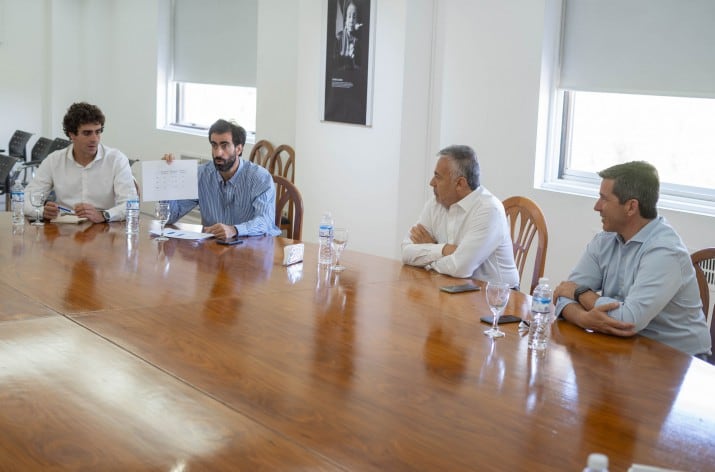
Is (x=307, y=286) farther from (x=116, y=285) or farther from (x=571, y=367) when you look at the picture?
(x=571, y=367)

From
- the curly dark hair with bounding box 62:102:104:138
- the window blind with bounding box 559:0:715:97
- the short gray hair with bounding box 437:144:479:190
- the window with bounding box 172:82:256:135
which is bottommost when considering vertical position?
the short gray hair with bounding box 437:144:479:190

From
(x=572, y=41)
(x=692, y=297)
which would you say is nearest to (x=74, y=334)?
(x=692, y=297)

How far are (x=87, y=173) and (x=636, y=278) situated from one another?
2.88 metres

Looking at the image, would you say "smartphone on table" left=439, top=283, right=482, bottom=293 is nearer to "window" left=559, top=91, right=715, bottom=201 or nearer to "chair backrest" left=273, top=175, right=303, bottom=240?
"chair backrest" left=273, top=175, right=303, bottom=240

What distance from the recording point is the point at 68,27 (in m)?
9.49

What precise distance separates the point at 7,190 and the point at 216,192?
3564 mm

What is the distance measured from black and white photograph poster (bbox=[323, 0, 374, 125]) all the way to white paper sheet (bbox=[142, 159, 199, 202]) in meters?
1.77

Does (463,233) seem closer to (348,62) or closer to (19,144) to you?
(348,62)

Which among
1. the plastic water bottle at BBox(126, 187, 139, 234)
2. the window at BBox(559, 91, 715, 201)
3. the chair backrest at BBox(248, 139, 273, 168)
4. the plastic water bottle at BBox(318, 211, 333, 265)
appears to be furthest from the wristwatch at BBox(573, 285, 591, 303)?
the chair backrest at BBox(248, 139, 273, 168)

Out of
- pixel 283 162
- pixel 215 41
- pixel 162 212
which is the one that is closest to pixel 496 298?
pixel 162 212

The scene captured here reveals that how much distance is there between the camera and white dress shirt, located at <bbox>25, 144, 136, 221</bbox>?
4.49 m

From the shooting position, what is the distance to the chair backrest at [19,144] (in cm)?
891

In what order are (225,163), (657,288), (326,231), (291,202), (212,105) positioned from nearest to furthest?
(657,288), (326,231), (225,163), (291,202), (212,105)

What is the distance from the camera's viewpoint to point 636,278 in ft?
8.91
